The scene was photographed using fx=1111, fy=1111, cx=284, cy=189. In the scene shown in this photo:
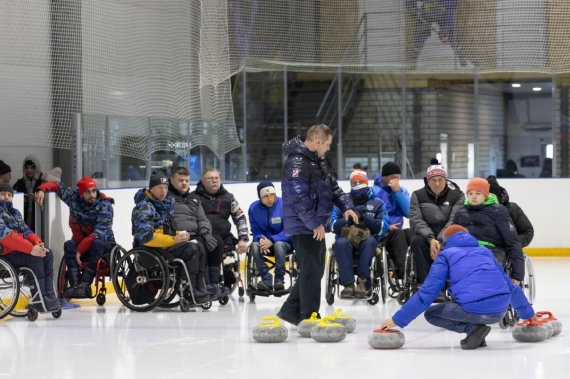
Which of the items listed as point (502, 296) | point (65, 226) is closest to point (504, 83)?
point (65, 226)

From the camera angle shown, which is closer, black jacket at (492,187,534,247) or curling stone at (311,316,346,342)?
curling stone at (311,316,346,342)

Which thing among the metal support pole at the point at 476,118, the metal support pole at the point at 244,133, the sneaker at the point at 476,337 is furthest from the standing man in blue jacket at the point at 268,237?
the metal support pole at the point at 476,118

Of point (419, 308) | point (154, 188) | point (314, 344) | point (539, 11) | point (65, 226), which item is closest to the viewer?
point (419, 308)

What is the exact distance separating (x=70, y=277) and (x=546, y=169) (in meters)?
6.85

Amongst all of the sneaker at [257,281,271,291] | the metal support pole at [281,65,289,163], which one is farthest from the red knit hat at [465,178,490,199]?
the metal support pole at [281,65,289,163]

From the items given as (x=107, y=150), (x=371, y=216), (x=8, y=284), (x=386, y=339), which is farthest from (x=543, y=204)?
(x=386, y=339)

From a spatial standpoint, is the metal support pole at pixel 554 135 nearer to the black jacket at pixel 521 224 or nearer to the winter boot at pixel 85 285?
the black jacket at pixel 521 224

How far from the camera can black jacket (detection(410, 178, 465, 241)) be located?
25.2 ft

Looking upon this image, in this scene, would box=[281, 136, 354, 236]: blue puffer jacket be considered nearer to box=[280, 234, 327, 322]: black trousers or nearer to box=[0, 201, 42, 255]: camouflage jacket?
box=[280, 234, 327, 322]: black trousers

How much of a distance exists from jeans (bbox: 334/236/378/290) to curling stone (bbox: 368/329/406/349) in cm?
226

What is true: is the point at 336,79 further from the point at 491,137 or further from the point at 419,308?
the point at 419,308

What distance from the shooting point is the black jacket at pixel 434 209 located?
7.67m

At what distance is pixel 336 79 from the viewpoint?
13.3 meters

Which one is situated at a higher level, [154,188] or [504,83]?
[504,83]
